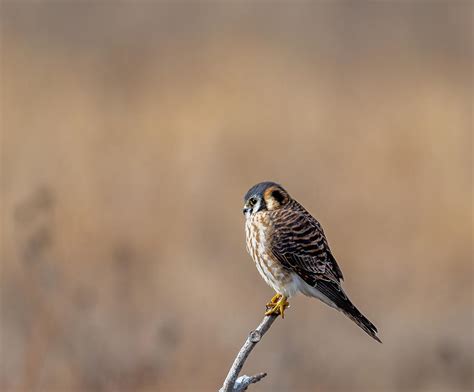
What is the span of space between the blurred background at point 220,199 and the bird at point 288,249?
59.2 inches

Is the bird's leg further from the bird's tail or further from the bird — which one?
the bird's tail

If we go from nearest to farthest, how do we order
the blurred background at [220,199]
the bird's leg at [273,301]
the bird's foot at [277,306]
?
the bird's foot at [277,306]
the bird's leg at [273,301]
the blurred background at [220,199]

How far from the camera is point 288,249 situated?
178 inches

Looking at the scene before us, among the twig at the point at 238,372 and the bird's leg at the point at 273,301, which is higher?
the bird's leg at the point at 273,301

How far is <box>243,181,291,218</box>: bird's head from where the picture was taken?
4453 millimetres

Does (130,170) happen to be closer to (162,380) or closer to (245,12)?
(162,380)

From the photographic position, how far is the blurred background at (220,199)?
7.38 m

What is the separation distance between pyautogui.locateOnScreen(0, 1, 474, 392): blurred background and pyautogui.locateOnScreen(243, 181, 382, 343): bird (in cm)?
150

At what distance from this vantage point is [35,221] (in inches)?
227

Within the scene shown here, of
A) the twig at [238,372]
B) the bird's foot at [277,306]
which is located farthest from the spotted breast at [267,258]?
the twig at [238,372]

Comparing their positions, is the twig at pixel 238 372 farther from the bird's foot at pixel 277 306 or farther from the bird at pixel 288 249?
the bird at pixel 288 249

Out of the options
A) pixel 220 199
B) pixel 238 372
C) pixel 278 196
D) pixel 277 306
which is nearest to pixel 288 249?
pixel 278 196

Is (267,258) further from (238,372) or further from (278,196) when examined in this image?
(238,372)

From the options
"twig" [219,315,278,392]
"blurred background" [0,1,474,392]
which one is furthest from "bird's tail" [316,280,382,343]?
"blurred background" [0,1,474,392]
